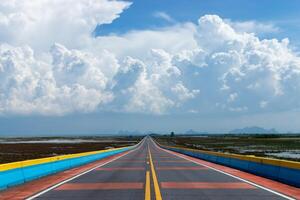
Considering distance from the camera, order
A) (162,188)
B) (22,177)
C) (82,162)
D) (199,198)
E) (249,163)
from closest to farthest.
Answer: (199,198) < (162,188) < (22,177) < (249,163) < (82,162)

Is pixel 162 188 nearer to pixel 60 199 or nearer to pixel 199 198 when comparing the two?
pixel 199 198

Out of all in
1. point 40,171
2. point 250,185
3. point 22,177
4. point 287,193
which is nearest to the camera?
point 287,193

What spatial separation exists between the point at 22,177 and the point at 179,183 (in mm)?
6627

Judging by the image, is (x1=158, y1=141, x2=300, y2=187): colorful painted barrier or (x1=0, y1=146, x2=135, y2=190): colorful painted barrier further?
(x1=158, y1=141, x2=300, y2=187): colorful painted barrier

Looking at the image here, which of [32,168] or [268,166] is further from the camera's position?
[268,166]

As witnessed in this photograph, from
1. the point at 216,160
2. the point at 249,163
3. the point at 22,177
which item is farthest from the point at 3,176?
the point at 216,160

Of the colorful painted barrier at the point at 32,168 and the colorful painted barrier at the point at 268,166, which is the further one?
the colorful painted barrier at the point at 268,166

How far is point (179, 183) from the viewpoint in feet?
59.3

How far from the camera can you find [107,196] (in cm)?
1412

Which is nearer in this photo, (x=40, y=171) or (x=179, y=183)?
(x=179, y=183)

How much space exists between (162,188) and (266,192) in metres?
3.58

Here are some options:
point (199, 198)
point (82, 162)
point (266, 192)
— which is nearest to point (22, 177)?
point (199, 198)

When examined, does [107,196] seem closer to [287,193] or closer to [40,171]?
[287,193]

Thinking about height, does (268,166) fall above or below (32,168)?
above
